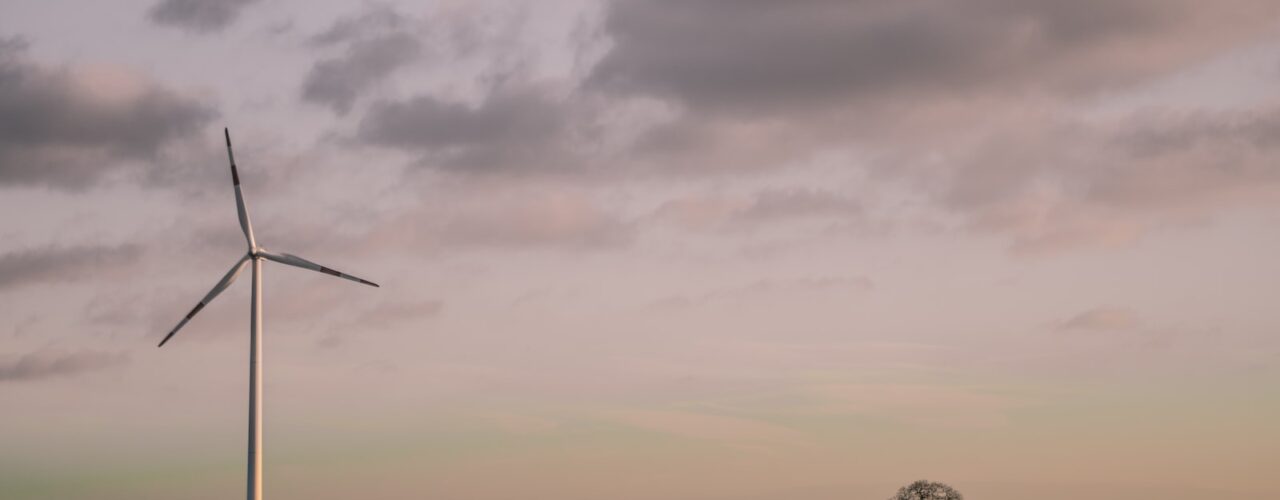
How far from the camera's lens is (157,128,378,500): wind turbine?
122125mm

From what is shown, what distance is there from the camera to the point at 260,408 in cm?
12262

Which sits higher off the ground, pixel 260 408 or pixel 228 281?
pixel 228 281

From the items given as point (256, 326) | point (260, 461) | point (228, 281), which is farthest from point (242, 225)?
point (260, 461)

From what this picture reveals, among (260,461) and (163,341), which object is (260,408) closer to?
(260,461)

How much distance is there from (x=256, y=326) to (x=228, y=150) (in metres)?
19.1

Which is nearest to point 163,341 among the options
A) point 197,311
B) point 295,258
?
point 197,311

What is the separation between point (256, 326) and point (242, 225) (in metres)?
14.4

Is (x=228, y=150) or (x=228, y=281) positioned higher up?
(x=228, y=150)

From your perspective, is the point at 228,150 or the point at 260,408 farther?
the point at 228,150

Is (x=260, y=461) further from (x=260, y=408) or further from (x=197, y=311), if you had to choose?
(x=197, y=311)

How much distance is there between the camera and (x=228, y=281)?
132 m

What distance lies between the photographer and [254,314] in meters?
126

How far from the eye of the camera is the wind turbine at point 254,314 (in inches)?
4808

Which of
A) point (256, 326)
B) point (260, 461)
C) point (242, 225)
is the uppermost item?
point (242, 225)
